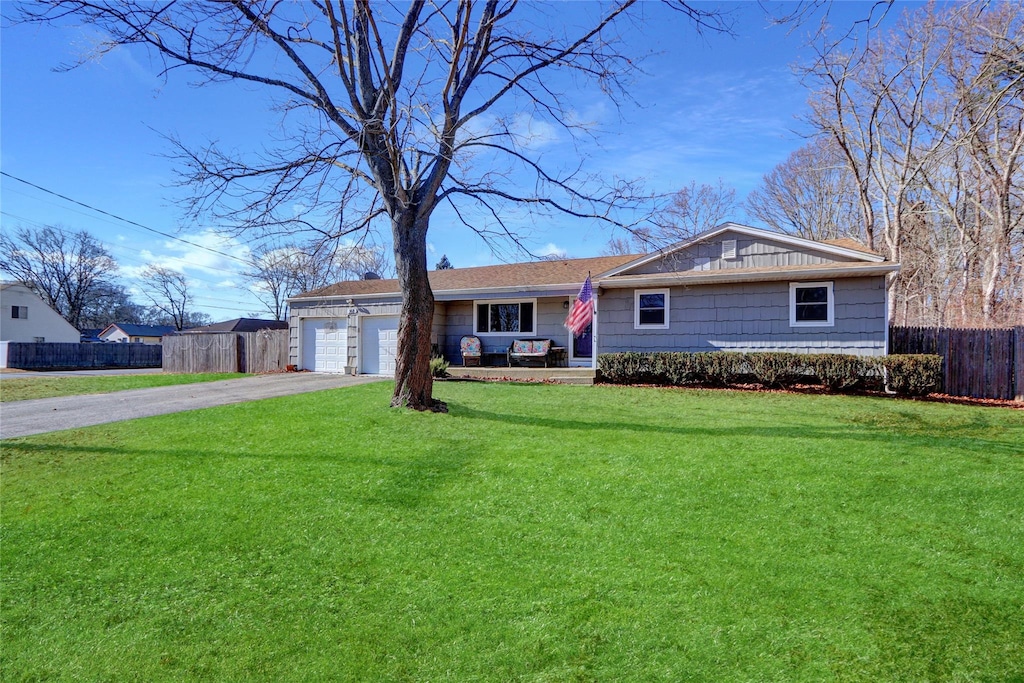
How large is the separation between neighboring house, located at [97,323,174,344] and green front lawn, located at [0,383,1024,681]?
59643 millimetres

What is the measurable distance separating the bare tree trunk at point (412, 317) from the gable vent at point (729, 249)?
821 cm

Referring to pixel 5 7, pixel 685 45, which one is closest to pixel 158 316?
pixel 5 7

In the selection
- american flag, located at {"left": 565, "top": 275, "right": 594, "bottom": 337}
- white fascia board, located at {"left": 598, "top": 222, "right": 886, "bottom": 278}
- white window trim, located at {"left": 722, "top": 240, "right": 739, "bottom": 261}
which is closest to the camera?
white fascia board, located at {"left": 598, "top": 222, "right": 886, "bottom": 278}

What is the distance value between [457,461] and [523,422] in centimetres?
228

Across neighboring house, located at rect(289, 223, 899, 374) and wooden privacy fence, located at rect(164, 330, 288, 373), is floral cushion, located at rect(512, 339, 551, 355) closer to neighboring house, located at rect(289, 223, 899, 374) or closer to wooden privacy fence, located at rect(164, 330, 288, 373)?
neighboring house, located at rect(289, 223, 899, 374)

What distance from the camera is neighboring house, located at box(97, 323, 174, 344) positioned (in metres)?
55.7

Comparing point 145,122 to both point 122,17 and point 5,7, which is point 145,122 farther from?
point 5,7

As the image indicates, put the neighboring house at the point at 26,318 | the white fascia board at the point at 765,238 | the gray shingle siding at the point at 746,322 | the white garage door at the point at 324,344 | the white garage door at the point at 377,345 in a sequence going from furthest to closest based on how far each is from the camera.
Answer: the neighboring house at the point at 26,318, the white garage door at the point at 324,344, the white garage door at the point at 377,345, the gray shingle siding at the point at 746,322, the white fascia board at the point at 765,238

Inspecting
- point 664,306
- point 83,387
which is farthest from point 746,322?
point 83,387

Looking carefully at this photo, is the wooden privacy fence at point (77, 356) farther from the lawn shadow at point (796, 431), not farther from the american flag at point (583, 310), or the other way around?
the lawn shadow at point (796, 431)

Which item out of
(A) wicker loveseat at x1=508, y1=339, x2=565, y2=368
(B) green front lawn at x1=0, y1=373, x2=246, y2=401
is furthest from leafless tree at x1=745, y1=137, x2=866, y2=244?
(B) green front lawn at x1=0, y1=373, x2=246, y2=401

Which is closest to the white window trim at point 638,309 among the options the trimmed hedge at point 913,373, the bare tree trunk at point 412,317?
the trimmed hedge at point 913,373

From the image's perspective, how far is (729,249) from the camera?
13047 millimetres

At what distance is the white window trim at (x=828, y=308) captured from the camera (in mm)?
12125
